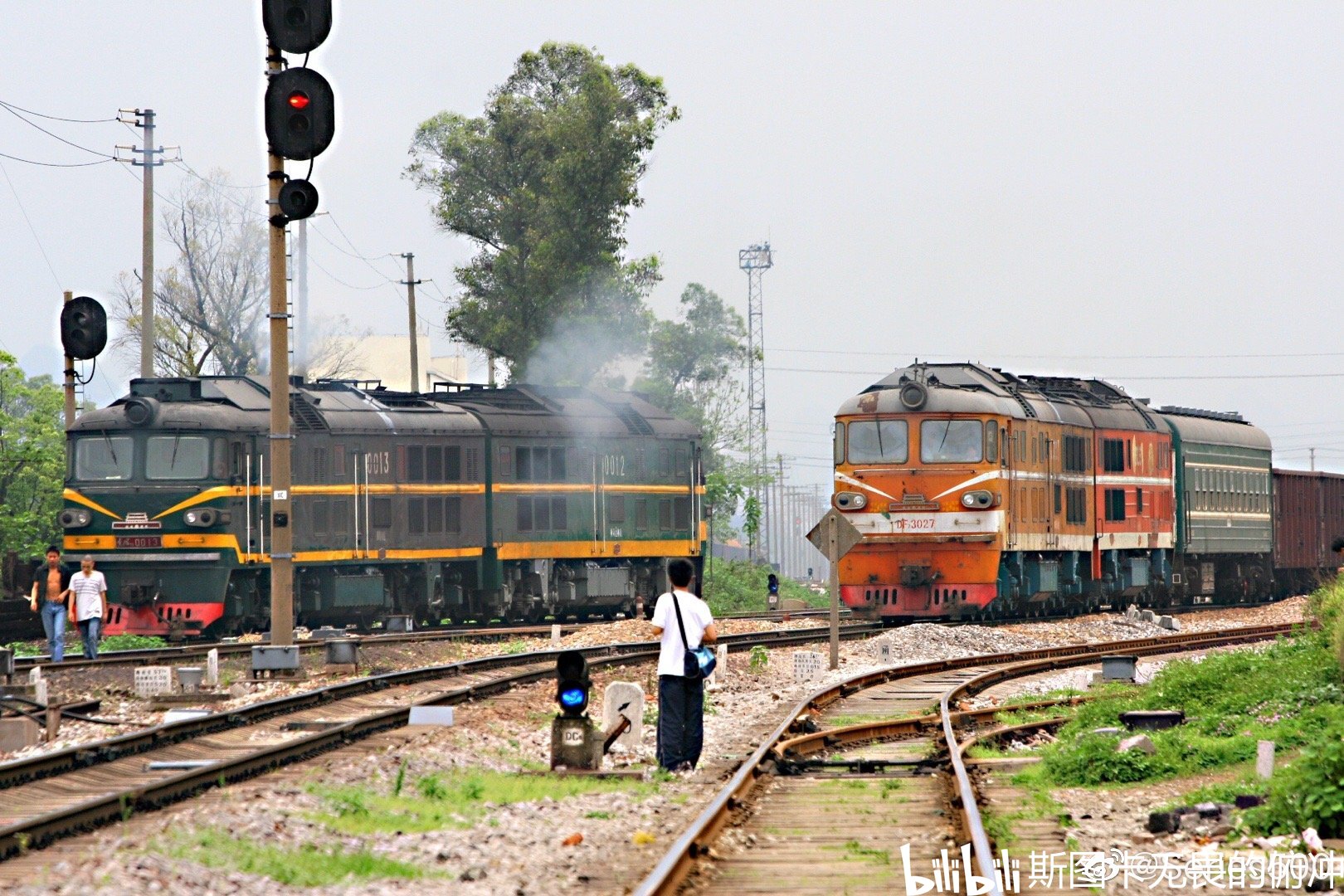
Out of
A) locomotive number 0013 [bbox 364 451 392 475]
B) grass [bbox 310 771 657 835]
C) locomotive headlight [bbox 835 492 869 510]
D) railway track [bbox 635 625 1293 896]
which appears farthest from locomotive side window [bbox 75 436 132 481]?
grass [bbox 310 771 657 835]

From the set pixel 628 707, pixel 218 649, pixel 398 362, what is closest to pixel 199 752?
pixel 628 707

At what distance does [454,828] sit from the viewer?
10414mm

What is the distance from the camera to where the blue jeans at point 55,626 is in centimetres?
Result: 2195

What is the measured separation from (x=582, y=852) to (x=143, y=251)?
32311 millimetres

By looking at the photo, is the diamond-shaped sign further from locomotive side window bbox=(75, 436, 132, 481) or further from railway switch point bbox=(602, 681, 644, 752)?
locomotive side window bbox=(75, 436, 132, 481)

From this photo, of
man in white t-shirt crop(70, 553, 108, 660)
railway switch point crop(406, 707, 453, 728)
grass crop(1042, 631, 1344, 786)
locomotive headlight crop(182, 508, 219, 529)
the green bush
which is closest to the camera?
the green bush

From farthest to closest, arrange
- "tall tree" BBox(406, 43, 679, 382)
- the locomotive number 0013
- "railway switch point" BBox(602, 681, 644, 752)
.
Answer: "tall tree" BBox(406, 43, 679, 382) < the locomotive number 0013 < "railway switch point" BBox(602, 681, 644, 752)

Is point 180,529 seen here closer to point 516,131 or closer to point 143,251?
point 143,251

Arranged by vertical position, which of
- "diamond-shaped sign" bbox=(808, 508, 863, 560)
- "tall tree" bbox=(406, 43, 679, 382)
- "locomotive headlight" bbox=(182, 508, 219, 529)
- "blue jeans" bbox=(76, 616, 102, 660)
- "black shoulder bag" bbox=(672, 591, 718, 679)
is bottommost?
"blue jeans" bbox=(76, 616, 102, 660)

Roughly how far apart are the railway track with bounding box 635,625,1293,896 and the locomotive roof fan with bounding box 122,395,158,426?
12784 mm

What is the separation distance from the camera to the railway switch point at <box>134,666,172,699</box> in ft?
62.8

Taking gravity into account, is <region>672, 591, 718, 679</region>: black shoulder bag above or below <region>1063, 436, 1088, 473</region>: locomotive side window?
below

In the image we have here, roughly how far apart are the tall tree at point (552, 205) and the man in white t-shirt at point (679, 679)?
1476 inches

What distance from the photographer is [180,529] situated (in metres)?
27.4
